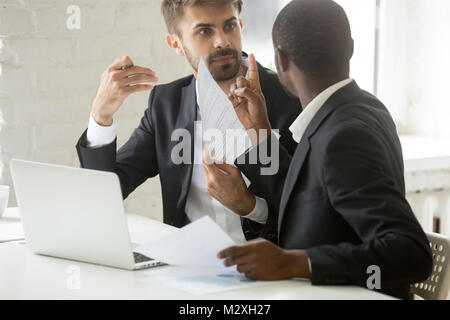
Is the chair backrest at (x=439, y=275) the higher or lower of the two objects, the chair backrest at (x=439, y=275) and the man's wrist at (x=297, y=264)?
the lower

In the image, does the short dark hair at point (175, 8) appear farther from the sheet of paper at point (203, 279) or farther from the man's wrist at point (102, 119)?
the sheet of paper at point (203, 279)

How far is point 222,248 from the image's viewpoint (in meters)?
1.14

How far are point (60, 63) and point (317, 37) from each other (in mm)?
1159

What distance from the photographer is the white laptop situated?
121 cm

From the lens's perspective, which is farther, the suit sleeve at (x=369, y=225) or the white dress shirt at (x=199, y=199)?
the white dress shirt at (x=199, y=199)

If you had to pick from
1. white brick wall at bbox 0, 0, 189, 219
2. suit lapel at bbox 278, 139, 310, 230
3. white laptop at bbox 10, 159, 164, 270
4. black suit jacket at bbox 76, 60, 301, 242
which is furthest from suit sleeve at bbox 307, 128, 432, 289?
white brick wall at bbox 0, 0, 189, 219

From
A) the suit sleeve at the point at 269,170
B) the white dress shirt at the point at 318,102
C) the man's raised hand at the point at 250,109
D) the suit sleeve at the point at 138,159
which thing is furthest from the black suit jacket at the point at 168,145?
the white dress shirt at the point at 318,102

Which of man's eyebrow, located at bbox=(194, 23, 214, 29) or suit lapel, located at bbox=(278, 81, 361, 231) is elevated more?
man's eyebrow, located at bbox=(194, 23, 214, 29)

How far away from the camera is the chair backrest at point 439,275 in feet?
4.57

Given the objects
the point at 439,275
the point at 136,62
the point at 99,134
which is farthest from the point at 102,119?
the point at 439,275

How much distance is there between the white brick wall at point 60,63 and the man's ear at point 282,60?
1.04m

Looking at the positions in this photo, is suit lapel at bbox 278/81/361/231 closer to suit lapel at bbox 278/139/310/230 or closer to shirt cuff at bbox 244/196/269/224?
suit lapel at bbox 278/139/310/230

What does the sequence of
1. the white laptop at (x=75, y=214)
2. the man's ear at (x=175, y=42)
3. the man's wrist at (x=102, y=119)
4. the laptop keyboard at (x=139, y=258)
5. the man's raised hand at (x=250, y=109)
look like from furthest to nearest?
the man's ear at (x=175, y=42) < the man's wrist at (x=102, y=119) < the man's raised hand at (x=250, y=109) < the laptop keyboard at (x=139, y=258) < the white laptop at (x=75, y=214)
